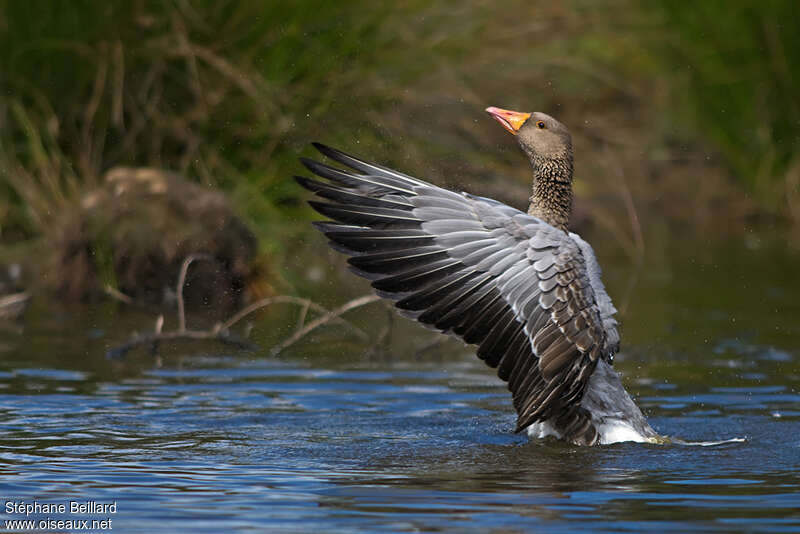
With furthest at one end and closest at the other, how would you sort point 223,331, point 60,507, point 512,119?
point 223,331, point 512,119, point 60,507

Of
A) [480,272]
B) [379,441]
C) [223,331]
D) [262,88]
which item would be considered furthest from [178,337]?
[480,272]

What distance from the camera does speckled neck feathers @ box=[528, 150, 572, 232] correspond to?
24.5 feet

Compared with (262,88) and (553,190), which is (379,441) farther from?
(262,88)

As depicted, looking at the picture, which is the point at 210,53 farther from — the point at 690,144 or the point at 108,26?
the point at 690,144

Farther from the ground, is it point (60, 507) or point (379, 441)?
point (379, 441)

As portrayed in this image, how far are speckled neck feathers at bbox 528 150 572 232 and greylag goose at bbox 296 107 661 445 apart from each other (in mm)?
834

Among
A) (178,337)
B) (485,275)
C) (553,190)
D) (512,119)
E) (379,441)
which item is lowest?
(379,441)

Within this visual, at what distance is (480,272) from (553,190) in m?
1.15

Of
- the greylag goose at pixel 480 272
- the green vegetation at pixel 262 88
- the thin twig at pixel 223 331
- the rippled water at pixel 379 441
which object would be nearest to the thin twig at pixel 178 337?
the thin twig at pixel 223 331

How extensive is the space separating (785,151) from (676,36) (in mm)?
A: 2076

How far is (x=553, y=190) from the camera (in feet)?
24.7

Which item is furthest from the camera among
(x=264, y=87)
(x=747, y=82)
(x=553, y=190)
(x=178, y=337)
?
(x=747, y=82)

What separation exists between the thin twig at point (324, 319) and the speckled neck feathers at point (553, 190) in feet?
5.57

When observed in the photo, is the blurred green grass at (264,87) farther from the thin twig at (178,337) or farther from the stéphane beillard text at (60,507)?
the stéphane beillard text at (60,507)
